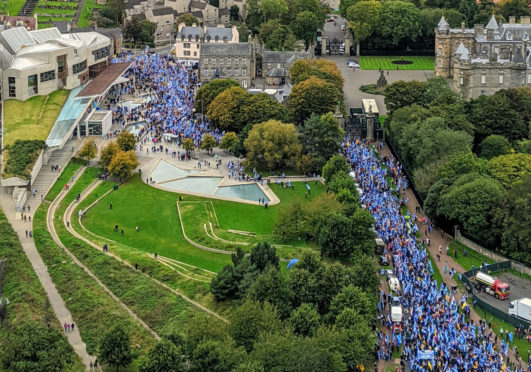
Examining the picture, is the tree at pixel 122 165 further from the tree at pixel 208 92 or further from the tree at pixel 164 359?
the tree at pixel 164 359

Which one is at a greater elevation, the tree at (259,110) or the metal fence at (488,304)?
the tree at (259,110)

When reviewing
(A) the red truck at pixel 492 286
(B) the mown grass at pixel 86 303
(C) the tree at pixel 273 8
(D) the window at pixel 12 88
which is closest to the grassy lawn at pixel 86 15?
(C) the tree at pixel 273 8

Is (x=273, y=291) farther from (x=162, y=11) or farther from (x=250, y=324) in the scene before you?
(x=162, y=11)

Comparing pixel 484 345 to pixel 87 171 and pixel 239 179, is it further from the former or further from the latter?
pixel 87 171

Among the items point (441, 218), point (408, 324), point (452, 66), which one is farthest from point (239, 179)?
point (452, 66)

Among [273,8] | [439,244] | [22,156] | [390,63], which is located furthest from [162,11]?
[439,244]

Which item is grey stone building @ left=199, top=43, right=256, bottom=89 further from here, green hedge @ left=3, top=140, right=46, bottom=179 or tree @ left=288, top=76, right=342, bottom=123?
green hedge @ left=3, top=140, right=46, bottom=179
